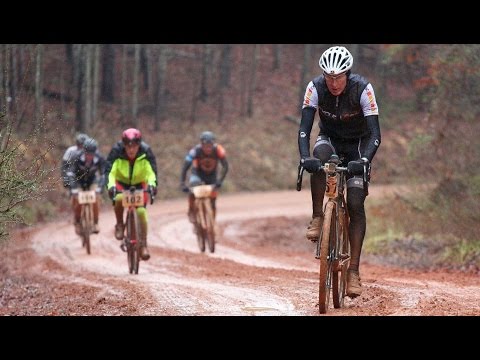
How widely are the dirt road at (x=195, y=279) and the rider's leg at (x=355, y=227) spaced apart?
0.82ft

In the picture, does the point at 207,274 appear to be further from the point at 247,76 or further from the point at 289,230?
the point at 247,76

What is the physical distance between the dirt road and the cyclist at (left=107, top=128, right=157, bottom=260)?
84 cm

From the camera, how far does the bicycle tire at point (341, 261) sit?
810 centimetres

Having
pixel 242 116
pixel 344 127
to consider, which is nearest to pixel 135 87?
pixel 242 116

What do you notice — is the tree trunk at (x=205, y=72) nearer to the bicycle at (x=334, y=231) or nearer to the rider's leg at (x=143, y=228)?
the rider's leg at (x=143, y=228)

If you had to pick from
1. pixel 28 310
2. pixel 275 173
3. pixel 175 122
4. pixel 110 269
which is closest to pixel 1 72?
pixel 28 310

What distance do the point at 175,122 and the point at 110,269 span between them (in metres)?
29.8

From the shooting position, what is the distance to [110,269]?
1513cm

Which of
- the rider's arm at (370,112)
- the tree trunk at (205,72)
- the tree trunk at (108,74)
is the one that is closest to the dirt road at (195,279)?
the rider's arm at (370,112)

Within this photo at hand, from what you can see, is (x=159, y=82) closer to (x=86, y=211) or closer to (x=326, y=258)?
(x=86, y=211)

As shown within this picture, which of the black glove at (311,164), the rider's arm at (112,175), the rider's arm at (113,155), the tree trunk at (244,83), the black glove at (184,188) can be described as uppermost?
the tree trunk at (244,83)

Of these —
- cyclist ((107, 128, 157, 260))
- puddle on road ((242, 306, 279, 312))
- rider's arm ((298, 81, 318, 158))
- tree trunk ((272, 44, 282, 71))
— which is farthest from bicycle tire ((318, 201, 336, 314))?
tree trunk ((272, 44, 282, 71))

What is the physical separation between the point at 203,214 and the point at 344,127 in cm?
945
